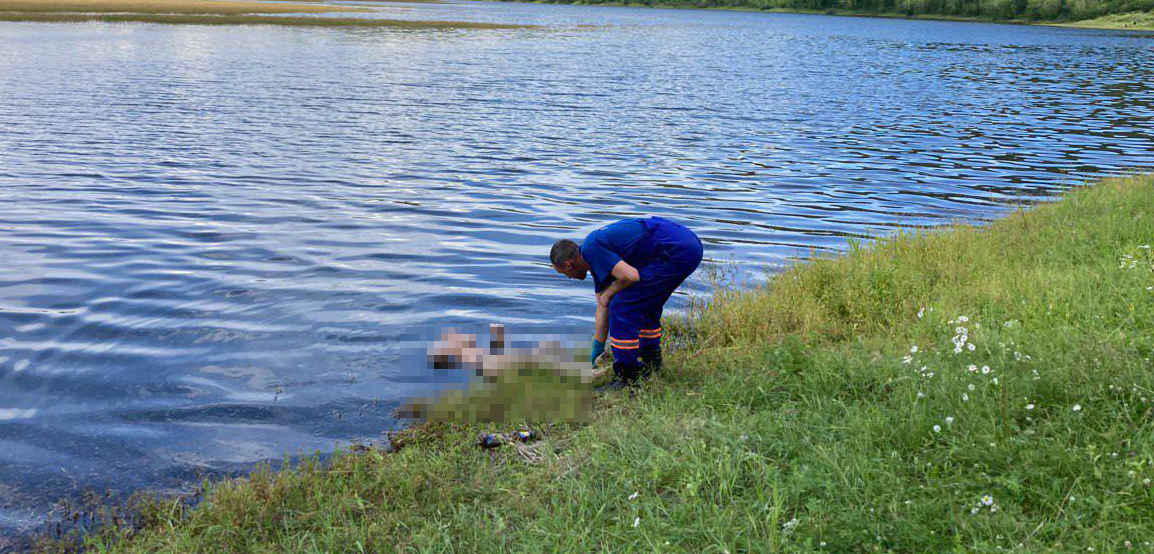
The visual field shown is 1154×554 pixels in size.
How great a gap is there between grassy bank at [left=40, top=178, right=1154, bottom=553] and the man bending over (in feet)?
1.05

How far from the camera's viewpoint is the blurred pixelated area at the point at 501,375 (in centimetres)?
646

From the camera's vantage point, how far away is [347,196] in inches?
599

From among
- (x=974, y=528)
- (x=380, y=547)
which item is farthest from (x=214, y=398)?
(x=974, y=528)

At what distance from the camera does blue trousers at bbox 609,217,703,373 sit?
675 cm

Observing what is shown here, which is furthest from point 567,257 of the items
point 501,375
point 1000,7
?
point 1000,7

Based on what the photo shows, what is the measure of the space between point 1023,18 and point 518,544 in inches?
4753

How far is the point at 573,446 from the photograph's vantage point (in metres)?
5.76

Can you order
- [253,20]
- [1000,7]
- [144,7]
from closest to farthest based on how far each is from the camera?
[253,20], [144,7], [1000,7]

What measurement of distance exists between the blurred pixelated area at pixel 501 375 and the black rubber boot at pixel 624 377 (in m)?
0.16

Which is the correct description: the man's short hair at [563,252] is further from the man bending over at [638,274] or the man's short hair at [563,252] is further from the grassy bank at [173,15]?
the grassy bank at [173,15]

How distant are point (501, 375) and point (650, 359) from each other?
1.14 meters

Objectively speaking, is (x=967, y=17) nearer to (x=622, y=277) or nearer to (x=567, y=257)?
(x=622, y=277)

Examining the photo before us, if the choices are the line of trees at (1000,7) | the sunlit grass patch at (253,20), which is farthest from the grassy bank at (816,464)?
the line of trees at (1000,7)

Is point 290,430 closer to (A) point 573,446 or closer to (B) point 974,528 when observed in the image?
(A) point 573,446
